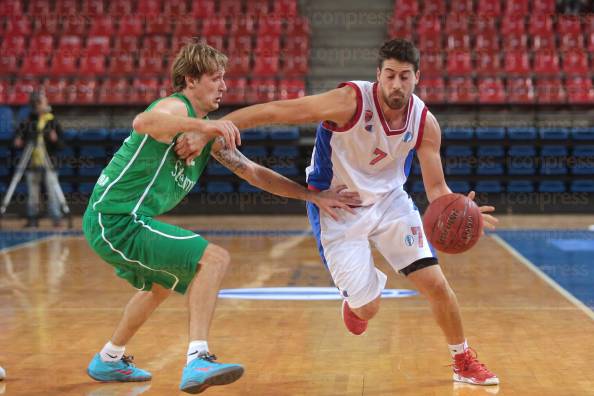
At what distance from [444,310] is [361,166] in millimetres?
834

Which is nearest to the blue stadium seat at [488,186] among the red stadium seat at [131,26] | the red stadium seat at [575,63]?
the red stadium seat at [575,63]

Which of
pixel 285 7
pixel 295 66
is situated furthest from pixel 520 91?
pixel 285 7

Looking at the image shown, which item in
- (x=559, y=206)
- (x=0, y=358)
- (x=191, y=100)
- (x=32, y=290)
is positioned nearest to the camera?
(x=191, y=100)

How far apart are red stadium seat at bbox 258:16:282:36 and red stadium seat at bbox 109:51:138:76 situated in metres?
2.38

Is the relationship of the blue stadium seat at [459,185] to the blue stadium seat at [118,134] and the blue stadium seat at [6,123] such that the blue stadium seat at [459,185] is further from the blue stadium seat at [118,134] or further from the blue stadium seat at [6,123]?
the blue stadium seat at [6,123]

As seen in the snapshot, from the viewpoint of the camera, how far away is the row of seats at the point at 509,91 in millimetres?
15586

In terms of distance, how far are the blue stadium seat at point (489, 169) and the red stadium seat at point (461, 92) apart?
108cm

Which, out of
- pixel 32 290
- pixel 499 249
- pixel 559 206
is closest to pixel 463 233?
pixel 32 290

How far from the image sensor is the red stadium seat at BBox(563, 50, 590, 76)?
16.2m

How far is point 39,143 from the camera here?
13039mm

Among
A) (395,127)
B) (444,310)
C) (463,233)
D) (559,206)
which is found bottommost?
(559,206)

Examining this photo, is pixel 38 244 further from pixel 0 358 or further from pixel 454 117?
pixel 454 117

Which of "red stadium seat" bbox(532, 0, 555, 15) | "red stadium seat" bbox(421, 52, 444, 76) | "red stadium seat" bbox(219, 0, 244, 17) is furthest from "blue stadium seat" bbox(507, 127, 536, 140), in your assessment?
"red stadium seat" bbox(219, 0, 244, 17)

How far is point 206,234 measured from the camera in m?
12.4
